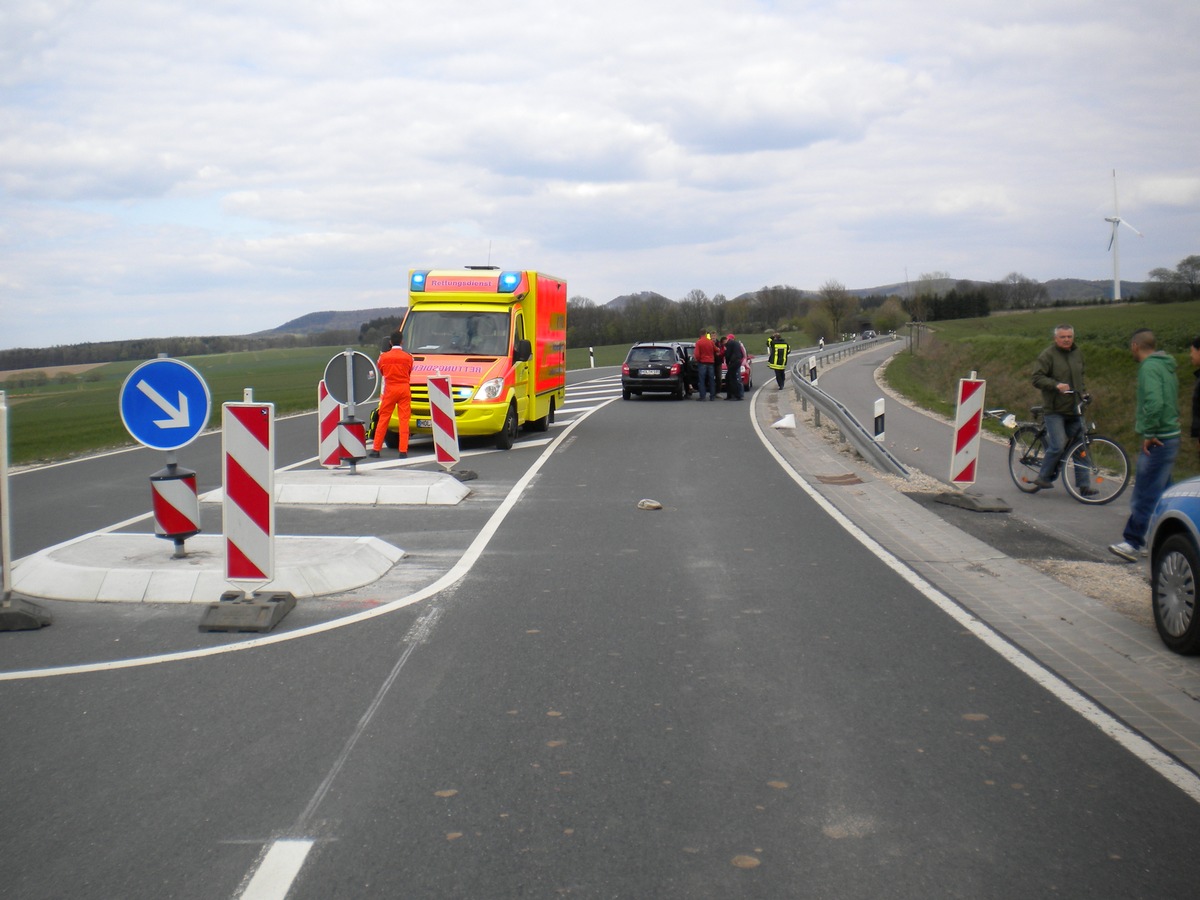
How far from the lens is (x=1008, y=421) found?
42.4ft

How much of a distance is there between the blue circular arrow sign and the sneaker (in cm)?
744

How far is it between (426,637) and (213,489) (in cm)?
834

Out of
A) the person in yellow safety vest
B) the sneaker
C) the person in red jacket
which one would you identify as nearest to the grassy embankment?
the person in yellow safety vest

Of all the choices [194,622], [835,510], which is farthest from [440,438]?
[194,622]

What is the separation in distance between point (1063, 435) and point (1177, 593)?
650 cm

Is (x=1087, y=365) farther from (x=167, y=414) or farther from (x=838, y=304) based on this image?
(x=838, y=304)

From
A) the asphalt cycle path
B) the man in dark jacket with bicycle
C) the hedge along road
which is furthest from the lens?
the man in dark jacket with bicycle

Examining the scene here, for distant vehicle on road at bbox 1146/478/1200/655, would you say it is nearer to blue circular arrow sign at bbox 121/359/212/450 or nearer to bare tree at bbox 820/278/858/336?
blue circular arrow sign at bbox 121/359/212/450

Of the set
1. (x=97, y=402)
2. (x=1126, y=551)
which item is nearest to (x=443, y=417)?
(x=1126, y=551)

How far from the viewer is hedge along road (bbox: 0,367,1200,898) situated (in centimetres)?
362

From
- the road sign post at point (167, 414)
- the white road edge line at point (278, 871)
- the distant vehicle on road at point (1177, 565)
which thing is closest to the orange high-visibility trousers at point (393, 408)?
the road sign post at point (167, 414)

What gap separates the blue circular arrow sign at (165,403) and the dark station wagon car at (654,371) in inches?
958

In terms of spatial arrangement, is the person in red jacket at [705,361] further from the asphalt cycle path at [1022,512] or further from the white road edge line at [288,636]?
the white road edge line at [288,636]

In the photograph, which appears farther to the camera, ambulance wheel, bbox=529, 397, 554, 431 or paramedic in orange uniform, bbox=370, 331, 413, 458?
ambulance wheel, bbox=529, 397, 554, 431
